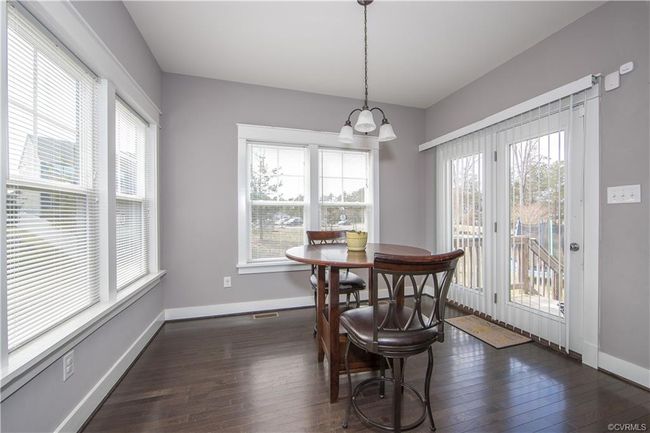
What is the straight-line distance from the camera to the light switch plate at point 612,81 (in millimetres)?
2008

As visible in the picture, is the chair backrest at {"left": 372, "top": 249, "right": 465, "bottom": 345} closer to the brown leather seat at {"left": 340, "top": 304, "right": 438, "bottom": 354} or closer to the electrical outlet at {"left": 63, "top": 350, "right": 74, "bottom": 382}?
the brown leather seat at {"left": 340, "top": 304, "right": 438, "bottom": 354}

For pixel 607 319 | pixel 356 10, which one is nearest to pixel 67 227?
pixel 356 10

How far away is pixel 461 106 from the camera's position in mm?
3500

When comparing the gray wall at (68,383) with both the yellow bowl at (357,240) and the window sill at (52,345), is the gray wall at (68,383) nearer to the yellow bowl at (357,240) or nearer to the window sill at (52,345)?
the window sill at (52,345)

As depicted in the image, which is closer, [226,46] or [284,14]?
[284,14]

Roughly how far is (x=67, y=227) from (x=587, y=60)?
395 cm

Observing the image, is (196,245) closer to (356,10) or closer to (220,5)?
(220,5)

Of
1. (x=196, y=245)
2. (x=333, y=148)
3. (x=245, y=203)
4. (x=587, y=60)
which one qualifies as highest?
(x=587, y=60)

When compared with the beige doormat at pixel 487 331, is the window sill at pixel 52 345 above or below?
above

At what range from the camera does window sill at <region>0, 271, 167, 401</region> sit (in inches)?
43.4

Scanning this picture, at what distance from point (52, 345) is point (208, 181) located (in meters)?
2.19

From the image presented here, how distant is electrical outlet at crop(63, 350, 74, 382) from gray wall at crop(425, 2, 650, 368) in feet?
11.8

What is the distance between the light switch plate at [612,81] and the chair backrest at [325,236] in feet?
8.13

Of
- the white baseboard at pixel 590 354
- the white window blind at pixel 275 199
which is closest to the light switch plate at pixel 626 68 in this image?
the white baseboard at pixel 590 354
